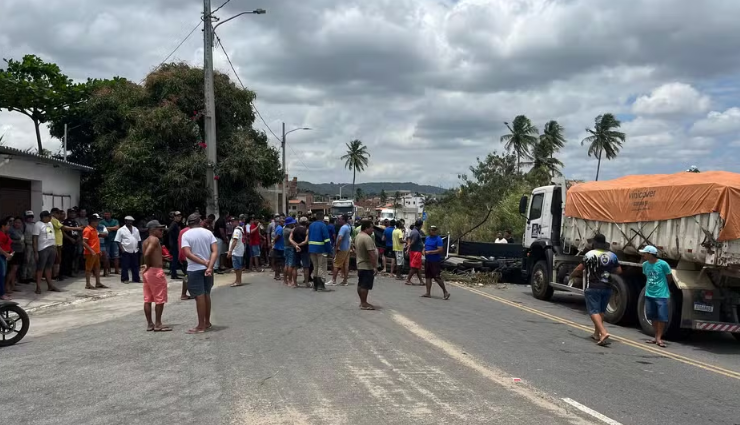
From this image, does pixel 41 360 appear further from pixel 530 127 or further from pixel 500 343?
pixel 530 127

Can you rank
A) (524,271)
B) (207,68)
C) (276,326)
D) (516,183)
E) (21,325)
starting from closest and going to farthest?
1. (21,325)
2. (276,326)
3. (524,271)
4. (207,68)
5. (516,183)

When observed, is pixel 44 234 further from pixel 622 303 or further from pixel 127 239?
pixel 622 303

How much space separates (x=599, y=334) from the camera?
359 inches

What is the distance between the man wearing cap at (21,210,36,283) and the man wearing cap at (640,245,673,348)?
39.2 ft

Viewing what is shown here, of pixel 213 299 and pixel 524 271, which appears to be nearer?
pixel 213 299

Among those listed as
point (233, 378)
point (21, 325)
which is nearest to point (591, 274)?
point (233, 378)

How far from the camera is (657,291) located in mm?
9570

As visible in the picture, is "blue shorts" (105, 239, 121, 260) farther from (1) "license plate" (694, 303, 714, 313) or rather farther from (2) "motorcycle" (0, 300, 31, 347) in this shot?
(1) "license plate" (694, 303, 714, 313)

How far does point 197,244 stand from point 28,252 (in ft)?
20.5

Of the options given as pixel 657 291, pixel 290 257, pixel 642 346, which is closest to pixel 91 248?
pixel 290 257

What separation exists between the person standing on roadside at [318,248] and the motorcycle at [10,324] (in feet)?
21.8

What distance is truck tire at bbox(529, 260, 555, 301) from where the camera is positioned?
14383mm

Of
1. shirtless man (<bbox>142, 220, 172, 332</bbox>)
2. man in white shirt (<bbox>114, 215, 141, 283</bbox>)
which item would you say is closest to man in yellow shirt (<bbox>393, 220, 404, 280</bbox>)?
man in white shirt (<bbox>114, 215, 141, 283</bbox>)

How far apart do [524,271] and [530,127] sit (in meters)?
49.8
